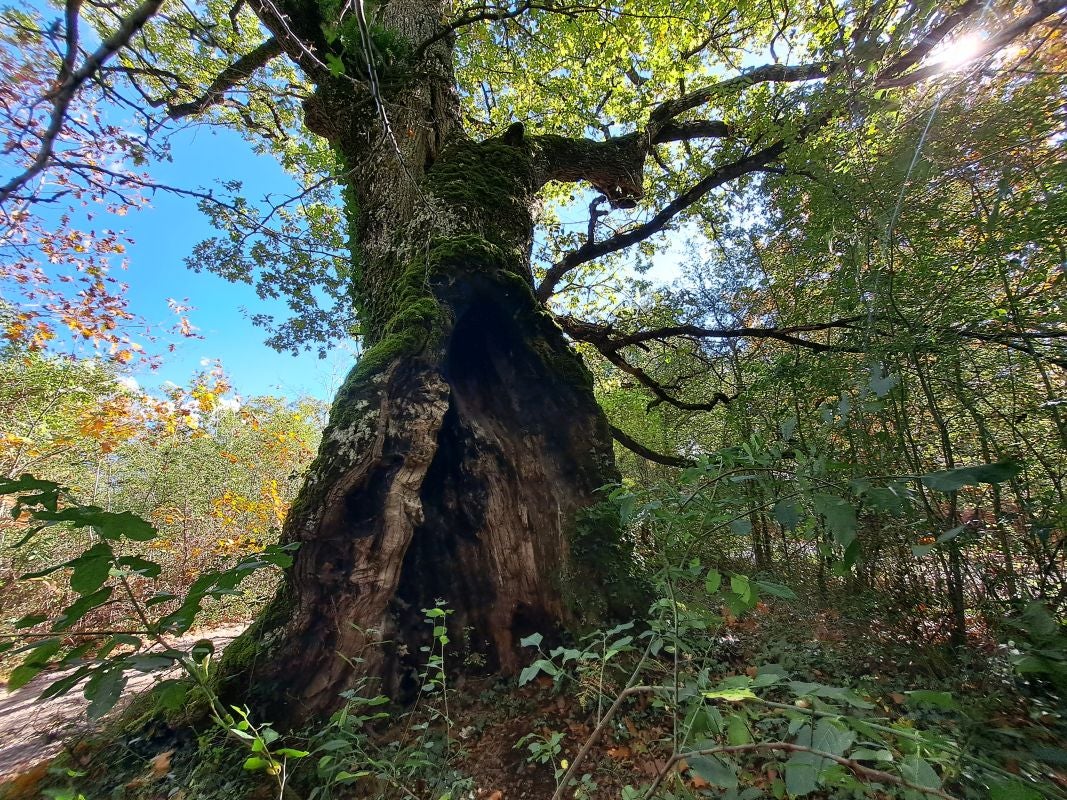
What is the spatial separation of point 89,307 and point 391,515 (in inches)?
267

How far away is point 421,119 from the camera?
12.1 feet

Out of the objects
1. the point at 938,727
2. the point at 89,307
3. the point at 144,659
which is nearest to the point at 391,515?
the point at 144,659

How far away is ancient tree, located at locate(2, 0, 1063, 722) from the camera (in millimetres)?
2086

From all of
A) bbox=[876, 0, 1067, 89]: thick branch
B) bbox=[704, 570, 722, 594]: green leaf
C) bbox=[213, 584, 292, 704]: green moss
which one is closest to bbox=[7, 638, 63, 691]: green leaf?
bbox=[704, 570, 722, 594]: green leaf

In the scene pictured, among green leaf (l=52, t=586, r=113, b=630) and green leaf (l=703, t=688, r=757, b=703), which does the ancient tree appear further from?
green leaf (l=703, t=688, r=757, b=703)

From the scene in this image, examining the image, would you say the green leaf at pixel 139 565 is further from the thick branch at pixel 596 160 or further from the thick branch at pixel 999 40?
the thick branch at pixel 596 160

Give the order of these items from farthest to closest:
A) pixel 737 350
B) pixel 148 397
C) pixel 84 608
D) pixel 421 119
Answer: pixel 148 397 < pixel 737 350 < pixel 421 119 < pixel 84 608

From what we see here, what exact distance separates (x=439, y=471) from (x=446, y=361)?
0.75m

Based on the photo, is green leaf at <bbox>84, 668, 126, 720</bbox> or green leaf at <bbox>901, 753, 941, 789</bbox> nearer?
green leaf at <bbox>901, 753, 941, 789</bbox>

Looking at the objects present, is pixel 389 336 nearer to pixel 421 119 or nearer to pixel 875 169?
pixel 421 119

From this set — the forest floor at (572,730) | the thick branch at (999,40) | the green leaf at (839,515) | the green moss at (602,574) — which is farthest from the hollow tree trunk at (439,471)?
the thick branch at (999,40)

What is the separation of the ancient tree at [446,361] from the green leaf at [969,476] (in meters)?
1.79

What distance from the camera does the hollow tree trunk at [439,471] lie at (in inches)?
85.3

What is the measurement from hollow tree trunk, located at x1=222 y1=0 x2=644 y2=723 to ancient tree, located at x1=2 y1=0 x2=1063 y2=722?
0.04ft
